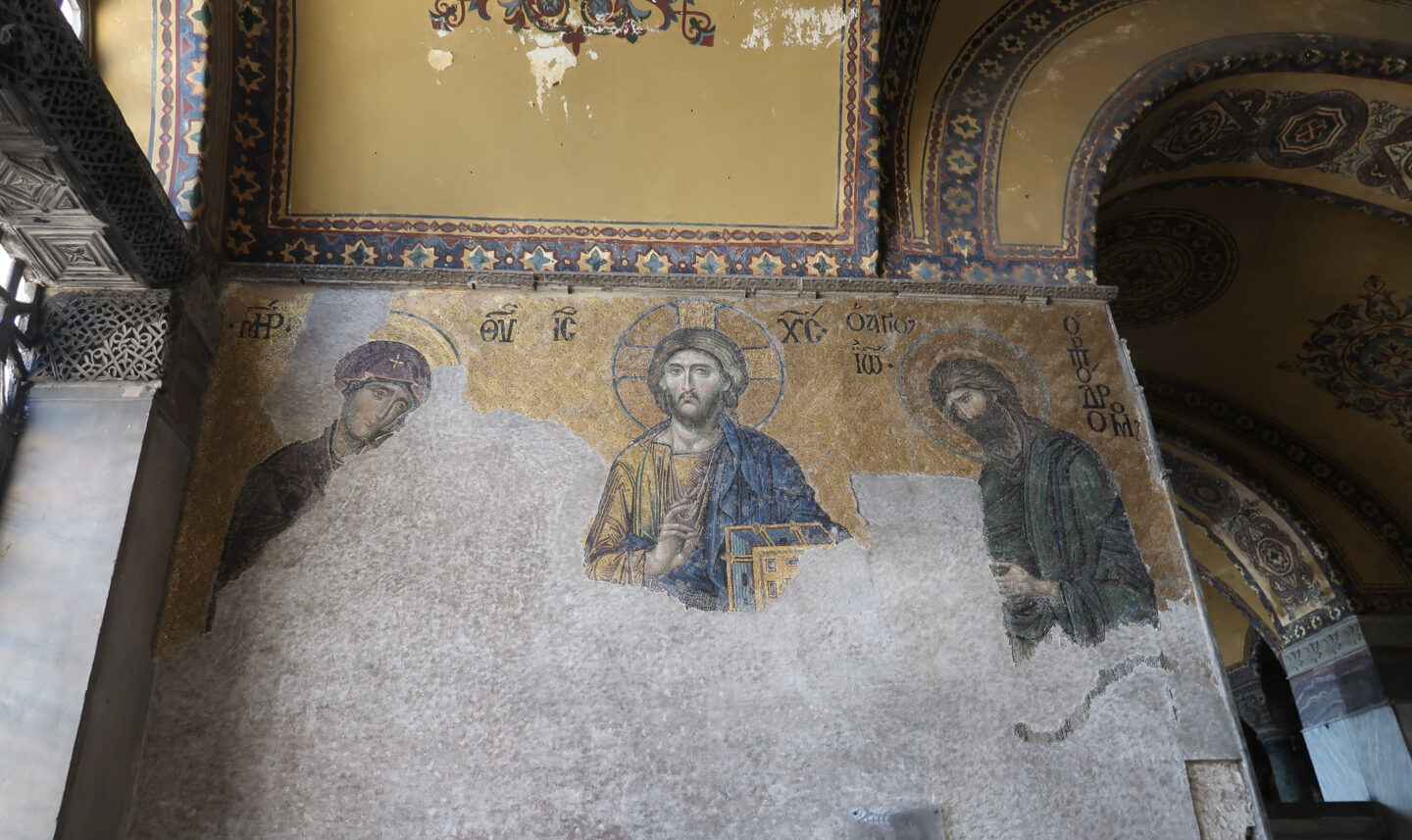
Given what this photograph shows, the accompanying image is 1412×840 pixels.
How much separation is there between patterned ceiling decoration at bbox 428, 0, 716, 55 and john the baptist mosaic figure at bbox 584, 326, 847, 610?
1671 mm

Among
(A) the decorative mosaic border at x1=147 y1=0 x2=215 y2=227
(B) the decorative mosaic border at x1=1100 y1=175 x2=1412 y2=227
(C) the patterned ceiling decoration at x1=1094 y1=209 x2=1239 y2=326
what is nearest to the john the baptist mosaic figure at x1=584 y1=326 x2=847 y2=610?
(A) the decorative mosaic border at x1=147 y1=0 x2=215 y2=227

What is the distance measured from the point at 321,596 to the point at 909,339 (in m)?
2.97

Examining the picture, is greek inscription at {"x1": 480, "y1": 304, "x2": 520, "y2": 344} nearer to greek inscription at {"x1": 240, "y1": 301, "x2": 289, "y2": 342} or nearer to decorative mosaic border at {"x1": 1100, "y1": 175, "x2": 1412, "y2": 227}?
greek inscription at {"x1": 240, "y1": 301, "x2": 289, "y2": 342}

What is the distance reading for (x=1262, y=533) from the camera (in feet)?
30.9

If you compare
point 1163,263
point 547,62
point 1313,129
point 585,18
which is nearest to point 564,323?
point 547,62

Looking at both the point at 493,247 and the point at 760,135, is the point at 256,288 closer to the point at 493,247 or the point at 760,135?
the point at 493,247

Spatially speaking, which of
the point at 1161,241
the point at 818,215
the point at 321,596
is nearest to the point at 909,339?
the point at 818,215

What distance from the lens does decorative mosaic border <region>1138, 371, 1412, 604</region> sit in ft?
28.5

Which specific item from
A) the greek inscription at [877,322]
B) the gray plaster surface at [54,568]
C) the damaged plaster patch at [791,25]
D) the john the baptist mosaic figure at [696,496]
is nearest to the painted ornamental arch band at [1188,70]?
the greek inscription at [877,322]

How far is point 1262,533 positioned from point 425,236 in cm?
779

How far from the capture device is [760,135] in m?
5.57

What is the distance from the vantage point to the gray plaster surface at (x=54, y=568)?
3682 millimetres

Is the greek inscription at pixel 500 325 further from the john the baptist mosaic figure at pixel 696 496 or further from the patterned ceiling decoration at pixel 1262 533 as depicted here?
the patterned ceiling decoration at pixel 1262 533

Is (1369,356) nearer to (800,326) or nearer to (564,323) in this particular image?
(800,326)
